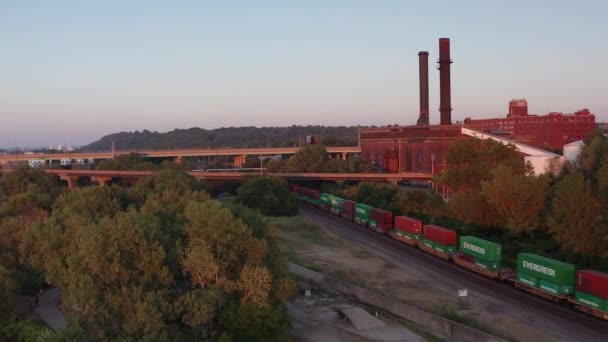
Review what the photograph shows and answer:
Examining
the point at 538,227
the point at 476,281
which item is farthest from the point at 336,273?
the point at 538,227

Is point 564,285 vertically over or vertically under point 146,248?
under

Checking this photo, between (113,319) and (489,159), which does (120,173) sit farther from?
(113,319)

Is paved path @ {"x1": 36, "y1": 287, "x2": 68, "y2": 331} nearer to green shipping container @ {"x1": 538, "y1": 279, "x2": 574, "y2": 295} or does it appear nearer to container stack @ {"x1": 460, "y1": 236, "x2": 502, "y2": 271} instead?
container stack @ {"x1": 460, "y1": 236, "x2": 502, "y2": 271}

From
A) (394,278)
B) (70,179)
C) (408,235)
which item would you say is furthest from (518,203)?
(70,179)

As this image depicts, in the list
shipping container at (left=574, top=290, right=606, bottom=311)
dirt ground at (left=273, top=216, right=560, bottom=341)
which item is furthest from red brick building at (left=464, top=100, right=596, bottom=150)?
shipping container at (left=574, top=290, right=606, bottom=311)

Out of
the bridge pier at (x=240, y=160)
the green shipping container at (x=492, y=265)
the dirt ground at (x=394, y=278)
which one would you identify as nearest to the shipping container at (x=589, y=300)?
the dirt ground at (x=394, y=278)

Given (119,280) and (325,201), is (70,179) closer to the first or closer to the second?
(325,201)
